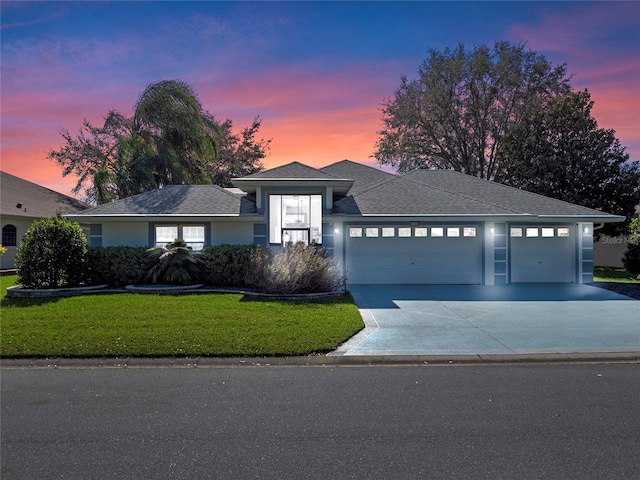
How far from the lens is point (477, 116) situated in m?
34.3

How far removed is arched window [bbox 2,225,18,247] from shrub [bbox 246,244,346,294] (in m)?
17.4

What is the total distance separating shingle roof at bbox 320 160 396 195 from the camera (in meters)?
21.2

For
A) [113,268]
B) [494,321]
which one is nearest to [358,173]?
[113,268]

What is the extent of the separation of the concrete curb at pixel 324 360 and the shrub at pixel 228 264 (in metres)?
7.46

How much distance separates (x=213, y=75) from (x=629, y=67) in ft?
45.1

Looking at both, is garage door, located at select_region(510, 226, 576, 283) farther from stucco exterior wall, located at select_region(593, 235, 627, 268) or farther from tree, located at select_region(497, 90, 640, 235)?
stucco exterior wall, located at select_region(593, 235, 627, 268)

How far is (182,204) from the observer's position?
17.6 metres


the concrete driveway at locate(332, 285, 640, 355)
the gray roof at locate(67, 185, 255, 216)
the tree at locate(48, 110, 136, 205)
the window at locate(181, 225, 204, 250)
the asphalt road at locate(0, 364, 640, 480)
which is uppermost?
the tree at locate(48, 110, 136, 205)

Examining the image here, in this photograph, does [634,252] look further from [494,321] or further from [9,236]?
[9,236]

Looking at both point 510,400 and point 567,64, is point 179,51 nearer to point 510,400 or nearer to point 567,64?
point 510,400

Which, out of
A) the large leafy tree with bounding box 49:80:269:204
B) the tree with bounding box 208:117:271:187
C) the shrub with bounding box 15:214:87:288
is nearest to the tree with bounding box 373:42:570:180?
the tree with bounding box 208:117:271:187

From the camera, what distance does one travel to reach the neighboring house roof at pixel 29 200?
2370 cm

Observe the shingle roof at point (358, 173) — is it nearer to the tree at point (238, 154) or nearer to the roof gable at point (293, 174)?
the roof gable at point (293, 174)

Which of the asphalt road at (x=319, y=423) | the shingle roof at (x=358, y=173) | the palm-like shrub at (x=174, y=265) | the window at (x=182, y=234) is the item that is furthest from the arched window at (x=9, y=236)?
the asphalt road at (x=319, y=423)
